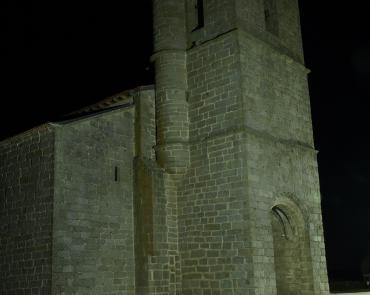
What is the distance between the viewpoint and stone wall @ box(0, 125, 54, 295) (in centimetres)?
1096

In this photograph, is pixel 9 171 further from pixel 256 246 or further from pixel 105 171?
pixel 256 246

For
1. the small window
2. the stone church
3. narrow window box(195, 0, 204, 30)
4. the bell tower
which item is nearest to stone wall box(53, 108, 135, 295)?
the stone church

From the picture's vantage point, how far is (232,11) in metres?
13.1

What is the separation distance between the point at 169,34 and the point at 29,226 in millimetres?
6612

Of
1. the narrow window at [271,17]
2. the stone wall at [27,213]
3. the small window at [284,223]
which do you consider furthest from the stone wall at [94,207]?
the narrow window at [271,17]

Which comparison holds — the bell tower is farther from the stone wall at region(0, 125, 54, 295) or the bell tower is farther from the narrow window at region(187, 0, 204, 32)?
the stone wall at region(0, 125, 54, 295)

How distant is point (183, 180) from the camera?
43.2 ft

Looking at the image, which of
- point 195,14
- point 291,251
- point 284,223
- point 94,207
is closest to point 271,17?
point 195,14

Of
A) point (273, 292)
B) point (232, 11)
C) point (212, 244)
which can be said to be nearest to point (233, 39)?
point (232, 11)

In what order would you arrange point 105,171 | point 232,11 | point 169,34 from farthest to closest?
1. point 169,34
2. point 232,11
3. point 105,171

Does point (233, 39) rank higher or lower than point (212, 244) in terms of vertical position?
higher

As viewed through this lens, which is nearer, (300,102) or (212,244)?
(212,244)

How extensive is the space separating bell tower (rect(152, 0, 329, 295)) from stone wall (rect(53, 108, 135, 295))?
1.18m

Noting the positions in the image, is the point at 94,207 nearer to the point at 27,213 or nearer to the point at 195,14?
the point at 27,213
